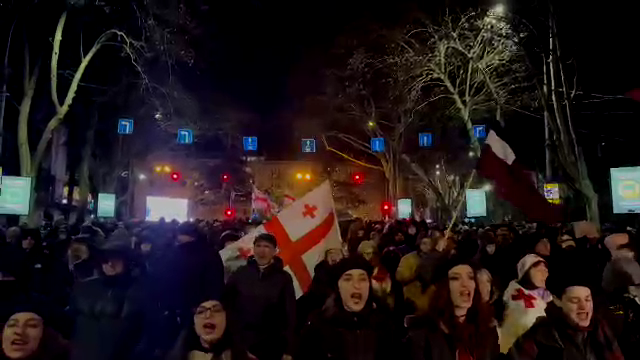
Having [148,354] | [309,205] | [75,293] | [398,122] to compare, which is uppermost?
[398,122]

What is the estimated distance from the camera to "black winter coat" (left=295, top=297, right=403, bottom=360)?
4.23 m

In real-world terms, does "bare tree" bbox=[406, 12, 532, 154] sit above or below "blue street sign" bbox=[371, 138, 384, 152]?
above

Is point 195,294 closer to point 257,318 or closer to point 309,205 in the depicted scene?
point 257,318

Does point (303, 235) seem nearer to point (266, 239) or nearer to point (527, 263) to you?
point (266, 239)

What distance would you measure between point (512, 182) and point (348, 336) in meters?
4.38

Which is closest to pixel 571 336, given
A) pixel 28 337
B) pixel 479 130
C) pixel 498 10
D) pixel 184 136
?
pixel 28 337

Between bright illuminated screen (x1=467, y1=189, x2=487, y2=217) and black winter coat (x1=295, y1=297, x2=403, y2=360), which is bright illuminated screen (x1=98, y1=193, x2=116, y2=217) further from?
black winter coat (x1=295, y1=297, x2=403, y2=360)

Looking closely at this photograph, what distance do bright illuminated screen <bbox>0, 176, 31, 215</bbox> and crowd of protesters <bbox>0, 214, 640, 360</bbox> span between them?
9.26 m

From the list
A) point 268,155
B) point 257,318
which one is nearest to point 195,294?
point 257,318

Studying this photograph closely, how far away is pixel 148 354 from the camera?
15.5ft

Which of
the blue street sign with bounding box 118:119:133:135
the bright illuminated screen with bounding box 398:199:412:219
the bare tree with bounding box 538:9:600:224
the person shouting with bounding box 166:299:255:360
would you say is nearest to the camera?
the person shouting with bounding box 166:299:255:360

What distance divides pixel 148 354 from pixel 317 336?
1361 mm

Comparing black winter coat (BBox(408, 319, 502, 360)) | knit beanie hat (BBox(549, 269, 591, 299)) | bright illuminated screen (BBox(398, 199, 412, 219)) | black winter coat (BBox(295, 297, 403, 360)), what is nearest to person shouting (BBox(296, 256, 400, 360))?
black winter coat (BBox(295, 297, 403, 360))

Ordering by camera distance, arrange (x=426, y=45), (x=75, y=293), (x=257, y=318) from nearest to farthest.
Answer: (x=75, y=293)
(x=257, y=318)
(x=426, y=45)
